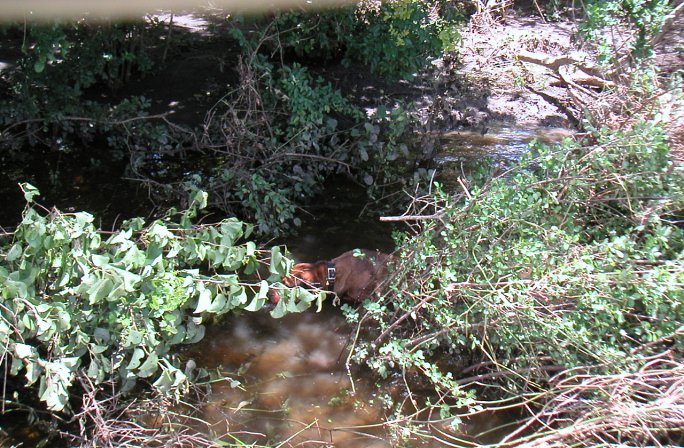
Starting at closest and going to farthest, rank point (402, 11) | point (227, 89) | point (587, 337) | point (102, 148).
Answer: point (587, 337)
point (402, 11)
point (102, 148)
point (227, 89)

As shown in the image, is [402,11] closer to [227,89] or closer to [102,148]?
[227,89]

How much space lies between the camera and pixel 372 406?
4609mm

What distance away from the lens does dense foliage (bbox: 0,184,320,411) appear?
11.3 feet

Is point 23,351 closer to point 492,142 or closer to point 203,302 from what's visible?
point 203,302

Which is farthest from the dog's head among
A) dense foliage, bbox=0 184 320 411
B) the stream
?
dense foliage, bbox=0 184 320 411

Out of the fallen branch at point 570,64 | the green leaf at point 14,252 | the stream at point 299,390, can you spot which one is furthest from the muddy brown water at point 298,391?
the fallen branch at point 570,64

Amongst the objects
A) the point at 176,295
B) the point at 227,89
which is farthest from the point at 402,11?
the point at 176,295

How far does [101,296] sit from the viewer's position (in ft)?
11.1

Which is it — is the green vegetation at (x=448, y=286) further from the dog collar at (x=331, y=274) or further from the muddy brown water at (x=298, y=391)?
the dog collar at (x=331, y=274)

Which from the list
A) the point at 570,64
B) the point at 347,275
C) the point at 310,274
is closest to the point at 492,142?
the point at 570,64

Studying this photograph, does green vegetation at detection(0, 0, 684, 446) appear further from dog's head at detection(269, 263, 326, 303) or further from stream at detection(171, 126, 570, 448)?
dog's head at detection(269, 263, 326, 303)

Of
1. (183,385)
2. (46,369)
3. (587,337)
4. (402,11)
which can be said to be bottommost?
(183,385)

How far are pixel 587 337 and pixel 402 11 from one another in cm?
386

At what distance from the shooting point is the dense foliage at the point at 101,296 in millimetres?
3432
